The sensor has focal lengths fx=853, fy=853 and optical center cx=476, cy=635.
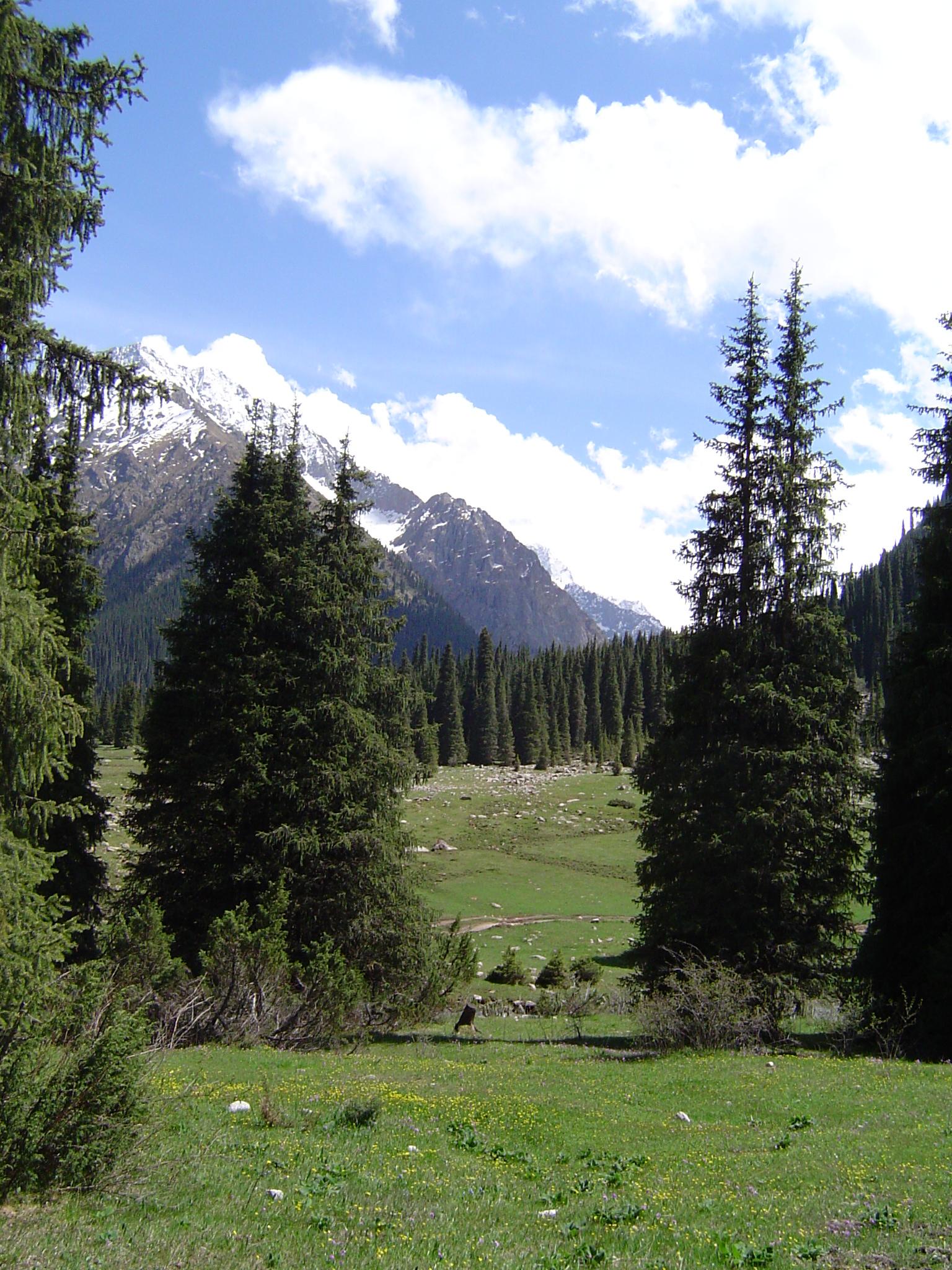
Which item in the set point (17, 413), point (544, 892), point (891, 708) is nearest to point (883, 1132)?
point (891, 708)

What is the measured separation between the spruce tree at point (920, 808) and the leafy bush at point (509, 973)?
1480 centimetres

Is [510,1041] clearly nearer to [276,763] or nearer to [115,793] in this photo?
[276,763]

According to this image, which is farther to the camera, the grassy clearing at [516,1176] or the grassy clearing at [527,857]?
the grassy clearing at [527,857]

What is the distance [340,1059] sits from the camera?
15.9 meters

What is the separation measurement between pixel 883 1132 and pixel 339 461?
20.1m

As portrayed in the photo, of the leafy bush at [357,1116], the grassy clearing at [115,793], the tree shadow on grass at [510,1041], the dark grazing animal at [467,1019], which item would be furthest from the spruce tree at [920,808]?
the grassy clearing at [115,793]

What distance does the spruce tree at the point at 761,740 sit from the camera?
61.7 ft

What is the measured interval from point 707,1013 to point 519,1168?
371 inches

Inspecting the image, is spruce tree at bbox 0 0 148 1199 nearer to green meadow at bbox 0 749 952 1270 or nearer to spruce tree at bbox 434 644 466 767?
green meadow at bbox 0 749 952 1270

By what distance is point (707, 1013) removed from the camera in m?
17.1

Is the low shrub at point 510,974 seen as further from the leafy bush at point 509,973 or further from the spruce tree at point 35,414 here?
the spruce tree at point 35,414

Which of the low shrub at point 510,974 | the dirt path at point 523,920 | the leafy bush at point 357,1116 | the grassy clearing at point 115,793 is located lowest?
the dirt path at point 523,920

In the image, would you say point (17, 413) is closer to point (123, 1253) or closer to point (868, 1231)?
point (123, 1253)

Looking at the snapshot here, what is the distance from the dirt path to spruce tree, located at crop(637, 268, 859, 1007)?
2084 cm
